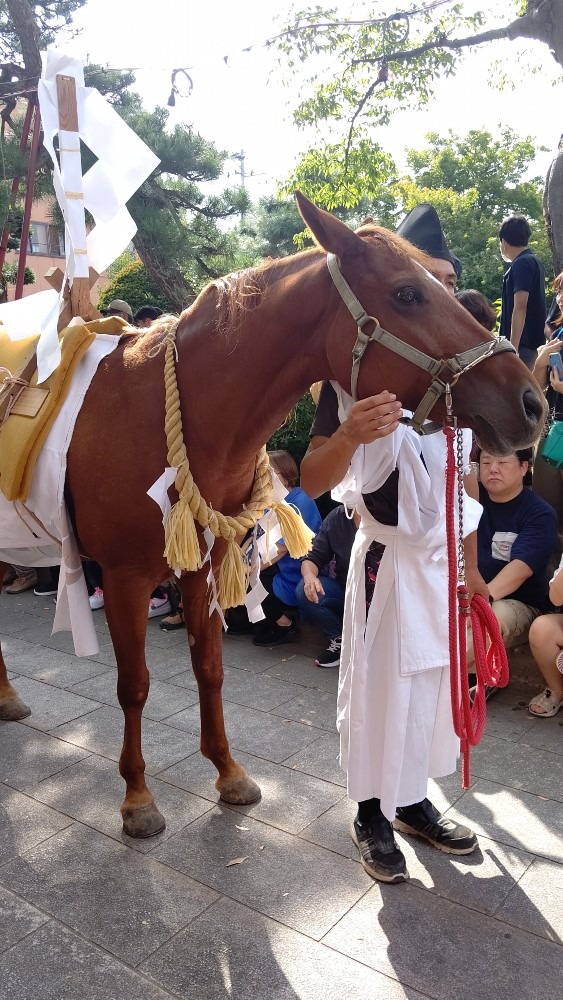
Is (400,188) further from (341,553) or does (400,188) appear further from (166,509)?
(166,509)

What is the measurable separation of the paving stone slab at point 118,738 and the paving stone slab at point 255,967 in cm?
106

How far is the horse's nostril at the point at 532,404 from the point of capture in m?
1.74

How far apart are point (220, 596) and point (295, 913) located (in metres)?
1.04

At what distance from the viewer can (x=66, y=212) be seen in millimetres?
2715

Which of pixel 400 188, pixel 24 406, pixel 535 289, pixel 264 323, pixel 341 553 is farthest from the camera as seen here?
pixel 400 188

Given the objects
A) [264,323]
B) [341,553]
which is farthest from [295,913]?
[341,553]

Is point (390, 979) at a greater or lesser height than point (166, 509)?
lesser

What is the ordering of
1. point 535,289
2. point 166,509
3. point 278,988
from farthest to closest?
1. point 535,289
2. point 166,509
3. point 278,988

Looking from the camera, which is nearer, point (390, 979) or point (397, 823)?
point (390, 979)

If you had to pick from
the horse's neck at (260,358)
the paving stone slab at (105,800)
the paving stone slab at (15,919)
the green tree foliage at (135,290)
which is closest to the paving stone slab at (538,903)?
the paving stone slab at (105,800)

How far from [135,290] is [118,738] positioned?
24.0 feet

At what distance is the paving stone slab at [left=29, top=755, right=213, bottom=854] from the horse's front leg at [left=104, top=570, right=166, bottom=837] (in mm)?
69

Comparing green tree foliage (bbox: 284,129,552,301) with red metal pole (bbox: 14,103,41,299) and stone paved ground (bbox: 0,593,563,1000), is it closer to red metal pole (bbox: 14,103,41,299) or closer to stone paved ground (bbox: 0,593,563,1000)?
red metal pole (bbox: 14,103,41,299)

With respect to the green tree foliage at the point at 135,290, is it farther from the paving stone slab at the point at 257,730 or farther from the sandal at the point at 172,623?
the paving stone slab at the point at 257,730
